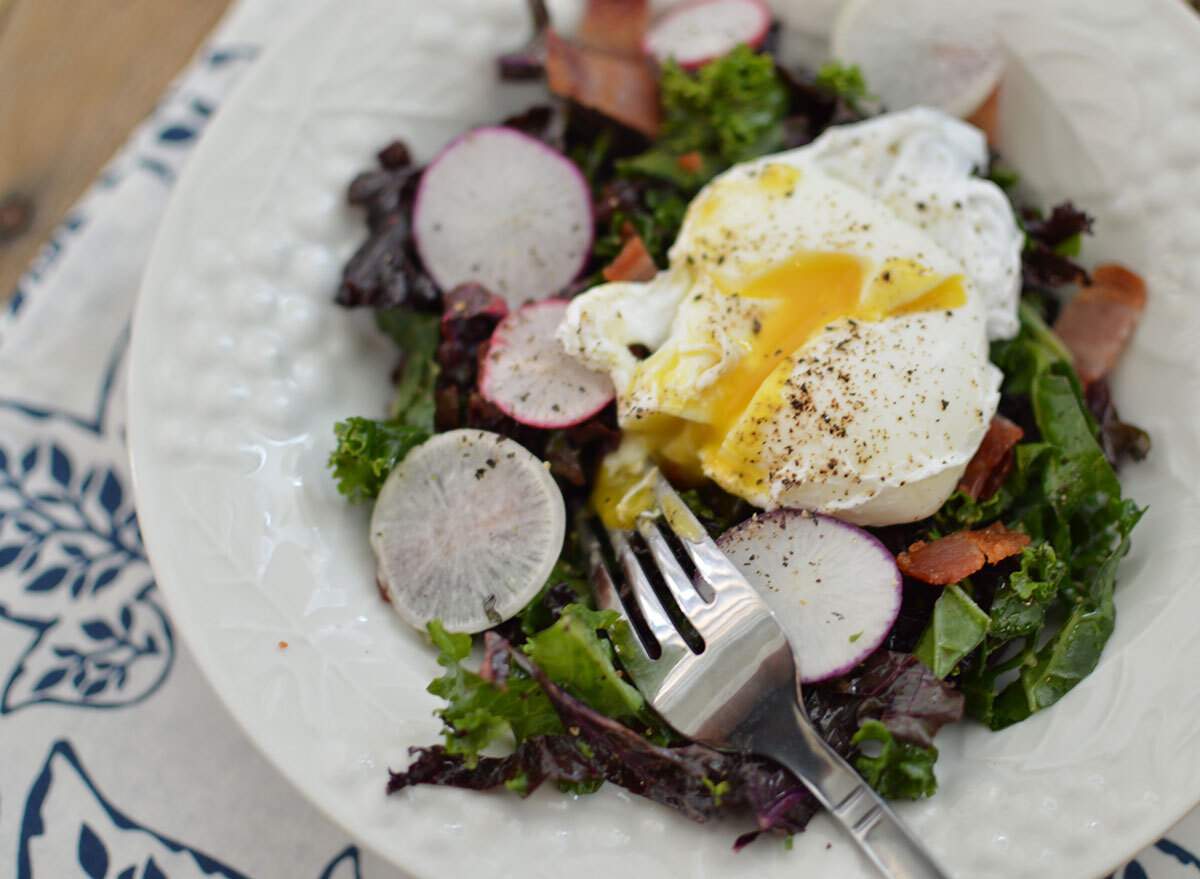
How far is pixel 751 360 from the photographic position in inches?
107

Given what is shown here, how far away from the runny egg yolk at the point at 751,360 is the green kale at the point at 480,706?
615 millimetres

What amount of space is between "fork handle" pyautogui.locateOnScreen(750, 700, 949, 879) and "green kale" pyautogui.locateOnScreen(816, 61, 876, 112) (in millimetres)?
2262

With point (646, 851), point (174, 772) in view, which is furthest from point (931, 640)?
point (174, 772)

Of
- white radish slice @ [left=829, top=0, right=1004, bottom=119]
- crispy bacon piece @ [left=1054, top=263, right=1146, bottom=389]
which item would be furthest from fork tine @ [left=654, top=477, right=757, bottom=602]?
white radish slice @ [left=829, top=0, right=1004, bottom=119]

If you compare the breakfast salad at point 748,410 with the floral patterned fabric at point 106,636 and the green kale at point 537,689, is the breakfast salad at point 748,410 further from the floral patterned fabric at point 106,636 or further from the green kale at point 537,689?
the floral patterned fabric at point 106,636

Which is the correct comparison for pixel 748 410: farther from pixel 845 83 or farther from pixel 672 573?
pixel 845 83

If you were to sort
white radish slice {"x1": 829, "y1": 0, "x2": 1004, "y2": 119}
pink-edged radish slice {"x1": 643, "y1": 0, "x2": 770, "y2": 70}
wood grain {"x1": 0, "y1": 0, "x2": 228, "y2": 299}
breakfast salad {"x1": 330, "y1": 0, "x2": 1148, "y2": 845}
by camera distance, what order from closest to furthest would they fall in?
breakfast salad {"x1": 330, "y1": 0, "x2": 1148, "y2": 845}, white radish slice {"x1": 829, "y1": 0, "x2": 1004, "y2": 119}, pink-edged radish slice {"x1": 643, "y1": 0, "x2": 770, "y2": 70}, wood grain {"x1": 0, "y1": 0, "x2": 228, "y2": 299}

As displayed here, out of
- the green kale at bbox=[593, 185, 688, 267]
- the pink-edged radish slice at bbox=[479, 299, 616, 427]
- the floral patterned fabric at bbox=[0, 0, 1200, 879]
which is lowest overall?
the floral patterned fabric at bbox=[0, 0, 1200, 879]

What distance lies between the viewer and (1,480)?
3387 mm

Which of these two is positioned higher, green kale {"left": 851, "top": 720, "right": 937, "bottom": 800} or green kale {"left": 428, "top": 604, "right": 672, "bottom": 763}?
green kale {"left": 428, "top": 604, "right": 672, "bottom": 763}

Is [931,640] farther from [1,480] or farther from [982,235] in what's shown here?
[1,480]

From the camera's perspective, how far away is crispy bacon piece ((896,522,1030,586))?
2584mm

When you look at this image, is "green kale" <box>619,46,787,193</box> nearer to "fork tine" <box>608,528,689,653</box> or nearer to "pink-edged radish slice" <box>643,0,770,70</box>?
"pink-edged radish slice" <box>643,0,770,70</box>

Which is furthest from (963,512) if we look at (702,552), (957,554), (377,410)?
(377,410)
